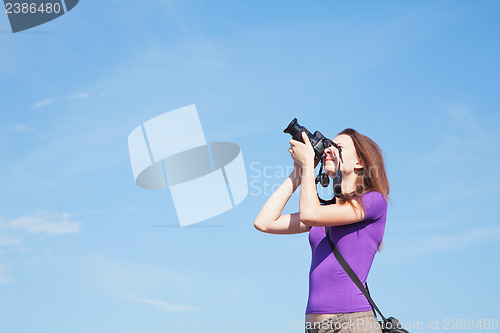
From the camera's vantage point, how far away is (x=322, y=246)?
4199 mm

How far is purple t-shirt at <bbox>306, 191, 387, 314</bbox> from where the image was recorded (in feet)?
12.8

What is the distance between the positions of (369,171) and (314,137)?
550 millimetres

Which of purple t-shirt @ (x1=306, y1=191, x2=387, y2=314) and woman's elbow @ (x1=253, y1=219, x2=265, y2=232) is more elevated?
woman's elbow @ (x1=253, y1=219, x2=265, y2=232)

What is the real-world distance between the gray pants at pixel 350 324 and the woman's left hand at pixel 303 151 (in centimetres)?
123

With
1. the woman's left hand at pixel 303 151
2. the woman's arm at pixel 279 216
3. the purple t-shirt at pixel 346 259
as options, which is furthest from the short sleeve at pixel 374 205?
the woman's arm at pixel 279 216

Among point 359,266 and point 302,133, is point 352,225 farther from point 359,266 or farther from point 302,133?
point 302,133

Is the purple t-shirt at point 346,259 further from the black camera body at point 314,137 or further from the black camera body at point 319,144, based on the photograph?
the black camera body at point 314,137

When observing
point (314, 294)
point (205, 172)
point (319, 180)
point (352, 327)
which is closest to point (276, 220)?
point (319, 180)

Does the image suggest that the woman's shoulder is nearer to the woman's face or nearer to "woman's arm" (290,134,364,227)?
"woman's arm" (290,134,364,227)

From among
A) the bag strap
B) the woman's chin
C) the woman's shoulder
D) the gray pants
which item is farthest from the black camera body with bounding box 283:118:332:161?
the gray pants

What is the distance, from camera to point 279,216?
4.66 metres

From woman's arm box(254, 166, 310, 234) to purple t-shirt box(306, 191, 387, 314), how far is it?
0.34 m

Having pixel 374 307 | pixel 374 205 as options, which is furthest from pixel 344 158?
pixel 374 307

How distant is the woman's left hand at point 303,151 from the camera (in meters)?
4.34
